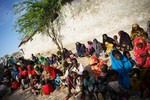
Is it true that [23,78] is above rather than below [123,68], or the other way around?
above

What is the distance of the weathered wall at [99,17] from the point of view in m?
12.6

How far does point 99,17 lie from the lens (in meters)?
14.4

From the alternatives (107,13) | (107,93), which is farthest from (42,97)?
(107,13)

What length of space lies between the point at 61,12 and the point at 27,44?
10.9 meters

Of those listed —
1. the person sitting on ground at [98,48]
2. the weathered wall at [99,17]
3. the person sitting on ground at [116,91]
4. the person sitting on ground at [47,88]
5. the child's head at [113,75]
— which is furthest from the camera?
the weathered wall at [99,17]

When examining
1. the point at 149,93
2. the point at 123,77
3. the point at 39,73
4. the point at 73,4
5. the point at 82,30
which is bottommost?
the point at 149,93

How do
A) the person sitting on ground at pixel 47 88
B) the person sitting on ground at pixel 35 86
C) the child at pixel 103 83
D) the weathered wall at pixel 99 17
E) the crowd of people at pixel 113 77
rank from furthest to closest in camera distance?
the weathered wall at pixel 99 17 < the person sitting on ground at pixel 35 86 < the person sitting on ground at pixel 47 88 < the child at pixel 103 83 < the crowd of people at pixel 113 77

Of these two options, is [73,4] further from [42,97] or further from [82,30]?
[42,97]

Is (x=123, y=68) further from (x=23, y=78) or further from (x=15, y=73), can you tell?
(x=15, y=73)

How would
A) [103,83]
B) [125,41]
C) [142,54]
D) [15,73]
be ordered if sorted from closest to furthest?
[103,83] < [142,54] < [125,41] < [15,73]

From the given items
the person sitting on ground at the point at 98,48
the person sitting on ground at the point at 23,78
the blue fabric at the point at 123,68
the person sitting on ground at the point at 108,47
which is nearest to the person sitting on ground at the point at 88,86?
the blue fabric at the point at 123,68

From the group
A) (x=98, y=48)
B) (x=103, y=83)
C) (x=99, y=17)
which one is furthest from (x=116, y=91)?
(x=99, y=17)

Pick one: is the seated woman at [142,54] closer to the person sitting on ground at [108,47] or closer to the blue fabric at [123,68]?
the blue fabric at [123,68]

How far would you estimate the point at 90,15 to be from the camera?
48.8 feet
